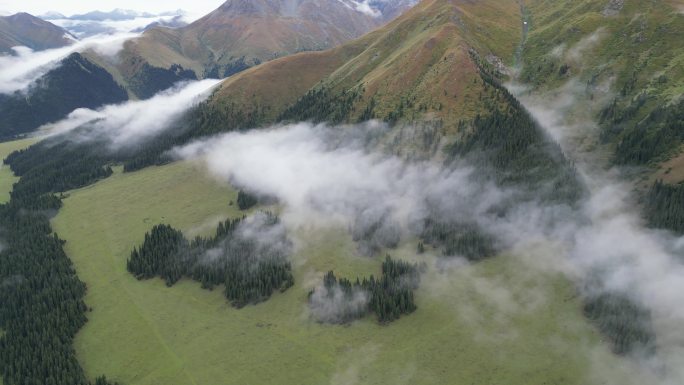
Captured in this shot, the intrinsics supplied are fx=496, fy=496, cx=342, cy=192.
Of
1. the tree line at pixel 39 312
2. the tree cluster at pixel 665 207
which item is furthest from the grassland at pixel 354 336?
the tree cluster at pixel 665 207

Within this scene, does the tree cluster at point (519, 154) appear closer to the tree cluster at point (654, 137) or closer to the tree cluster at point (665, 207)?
the tree cluster at point (654, 137)

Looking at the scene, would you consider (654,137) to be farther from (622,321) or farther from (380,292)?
(380,292)

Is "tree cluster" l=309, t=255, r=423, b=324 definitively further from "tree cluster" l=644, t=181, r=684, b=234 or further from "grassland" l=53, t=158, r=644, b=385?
"tree cluster" l=644, t=181, r=684, b=234

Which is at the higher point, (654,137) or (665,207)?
(654,137)

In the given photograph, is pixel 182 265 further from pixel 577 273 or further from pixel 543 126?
pixel 543 126

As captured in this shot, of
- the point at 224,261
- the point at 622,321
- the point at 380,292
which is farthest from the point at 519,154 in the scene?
the point at 224,261

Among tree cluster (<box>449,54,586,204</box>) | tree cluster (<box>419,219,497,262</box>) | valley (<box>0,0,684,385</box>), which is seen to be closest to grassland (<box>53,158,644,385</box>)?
valley (<box>0,0,684,385</box>)
